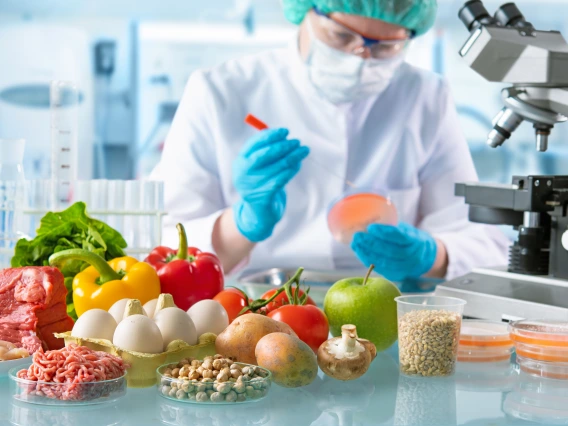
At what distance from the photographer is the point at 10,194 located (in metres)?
1.43

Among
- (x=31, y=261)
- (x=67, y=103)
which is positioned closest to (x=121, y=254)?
(x=31, y=261)

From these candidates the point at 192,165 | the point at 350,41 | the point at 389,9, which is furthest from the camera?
the point at 192,165

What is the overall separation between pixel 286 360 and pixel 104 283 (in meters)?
0.39

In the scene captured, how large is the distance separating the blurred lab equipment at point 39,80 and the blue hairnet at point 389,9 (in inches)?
96.5

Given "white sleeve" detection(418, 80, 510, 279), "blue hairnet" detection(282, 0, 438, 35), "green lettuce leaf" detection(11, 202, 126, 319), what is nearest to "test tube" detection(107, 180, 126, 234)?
"green lettuce leaf" detection(11, 202, 126, 319)

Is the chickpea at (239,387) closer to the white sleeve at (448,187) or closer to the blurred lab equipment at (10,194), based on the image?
the blurred lab equipment at (10,194)

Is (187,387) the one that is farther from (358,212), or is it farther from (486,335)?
(358,212)

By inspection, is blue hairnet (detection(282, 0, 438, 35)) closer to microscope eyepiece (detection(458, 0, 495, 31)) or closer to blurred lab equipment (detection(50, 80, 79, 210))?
microscope eyepiece (detection(458, 0, 495, 31))

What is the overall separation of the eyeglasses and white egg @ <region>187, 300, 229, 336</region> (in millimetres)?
1242

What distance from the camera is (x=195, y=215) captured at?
2.29 m

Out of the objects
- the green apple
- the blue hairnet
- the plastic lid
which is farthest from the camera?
the blue hairnet

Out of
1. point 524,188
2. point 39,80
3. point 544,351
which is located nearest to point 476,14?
point 524,188

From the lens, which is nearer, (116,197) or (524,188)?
(524,188)

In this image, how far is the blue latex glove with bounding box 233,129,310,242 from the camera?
74.1 inches
